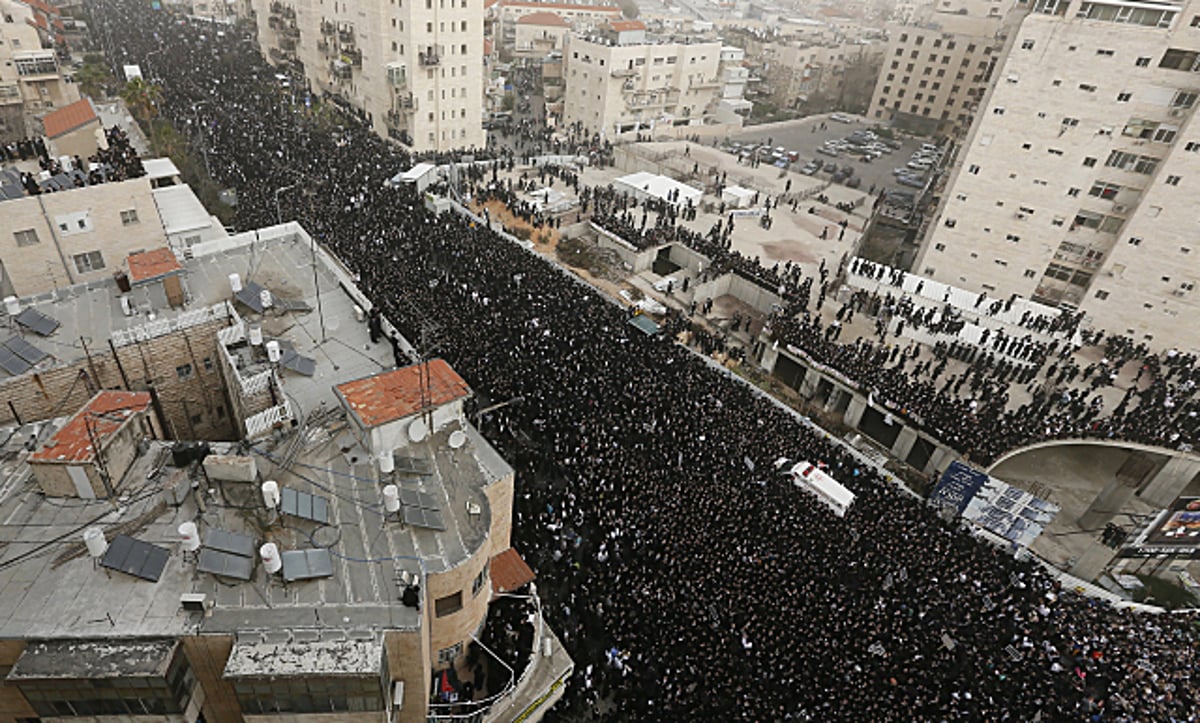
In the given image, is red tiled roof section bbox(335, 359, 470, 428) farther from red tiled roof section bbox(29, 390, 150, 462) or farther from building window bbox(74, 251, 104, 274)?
building window bbox(74, 251, 104, 274)

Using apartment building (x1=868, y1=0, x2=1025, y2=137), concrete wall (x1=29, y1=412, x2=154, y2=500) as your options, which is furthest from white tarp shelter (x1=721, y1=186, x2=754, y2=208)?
concrete wall (x1=29, y1=412, x2=154, y2=500)

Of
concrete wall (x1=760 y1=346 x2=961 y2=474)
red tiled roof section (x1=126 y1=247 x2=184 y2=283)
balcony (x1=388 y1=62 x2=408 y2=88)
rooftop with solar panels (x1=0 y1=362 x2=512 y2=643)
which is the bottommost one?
concrete wall (x1=760 y1=346 x2=961 y2=474)

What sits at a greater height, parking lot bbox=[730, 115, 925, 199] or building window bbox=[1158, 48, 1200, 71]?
building window bbox=[1158, 48, 1200, 71]

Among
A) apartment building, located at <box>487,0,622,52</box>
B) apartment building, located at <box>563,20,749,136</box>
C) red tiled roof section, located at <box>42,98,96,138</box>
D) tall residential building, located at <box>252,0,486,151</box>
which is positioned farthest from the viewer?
apartment building, located at <box>487,0,622,52</box>

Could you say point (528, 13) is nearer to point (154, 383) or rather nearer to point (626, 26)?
point (626, 26)

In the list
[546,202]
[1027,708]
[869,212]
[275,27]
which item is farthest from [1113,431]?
[275,27]

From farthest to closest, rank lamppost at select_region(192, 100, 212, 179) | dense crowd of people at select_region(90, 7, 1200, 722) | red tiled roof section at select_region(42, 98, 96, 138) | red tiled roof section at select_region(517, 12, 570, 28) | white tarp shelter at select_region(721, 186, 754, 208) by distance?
red tiled roof section at select_region(517, 12, 570, 28) < white tarp shelter at select_region(721, 186, 754, 208) < lamppost at select_region(192, 100, 212, 179) < red tiled roof section at select_region(42, 98, 96, 138) < dense crowd of people at select_region(90, 7, 1200, 722)

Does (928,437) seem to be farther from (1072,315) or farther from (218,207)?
(218,207)
